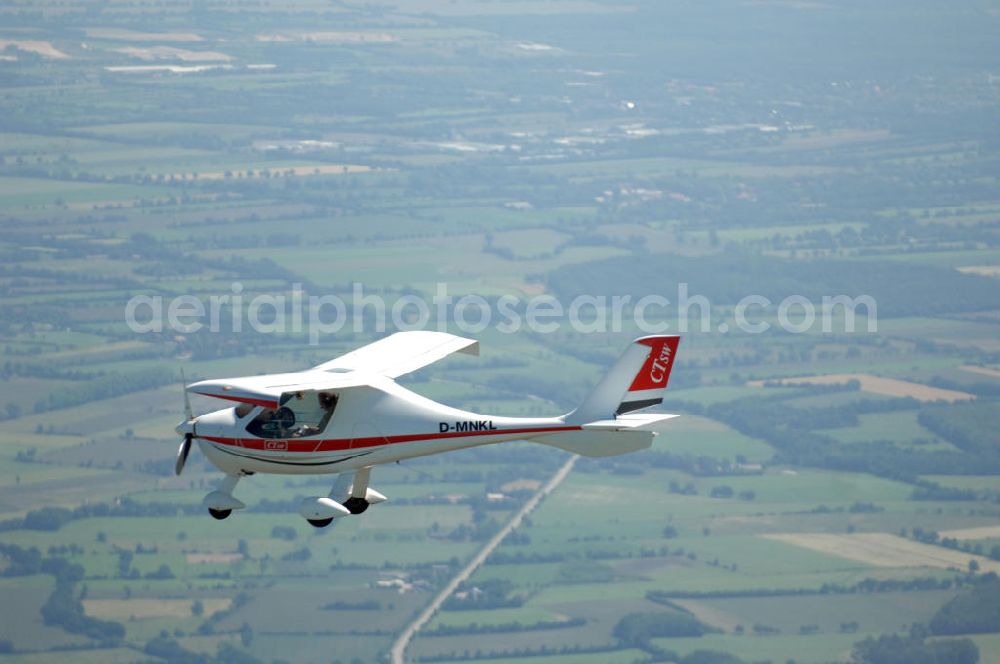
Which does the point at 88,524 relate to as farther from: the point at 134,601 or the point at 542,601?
the point at 542,601

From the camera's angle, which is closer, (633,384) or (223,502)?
(633,384)

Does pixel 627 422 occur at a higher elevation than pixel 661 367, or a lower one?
lower

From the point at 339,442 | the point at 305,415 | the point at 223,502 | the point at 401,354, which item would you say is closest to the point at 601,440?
the point at 339,442

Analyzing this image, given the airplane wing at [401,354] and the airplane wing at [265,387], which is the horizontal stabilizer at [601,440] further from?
the airplane wing at [401,354]

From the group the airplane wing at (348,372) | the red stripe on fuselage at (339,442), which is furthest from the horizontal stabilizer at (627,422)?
the airplane wing at (348,372)

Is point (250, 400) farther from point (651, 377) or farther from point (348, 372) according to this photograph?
point (651, 377)

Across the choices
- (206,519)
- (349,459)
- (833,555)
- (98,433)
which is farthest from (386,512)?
(349,459)
